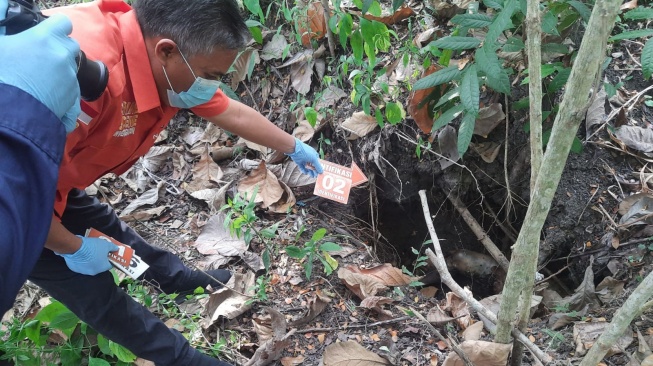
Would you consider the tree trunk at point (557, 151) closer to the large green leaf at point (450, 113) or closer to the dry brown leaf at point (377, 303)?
the dry brown leaf at point (377, 303)

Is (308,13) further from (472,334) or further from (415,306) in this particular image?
(472,334)

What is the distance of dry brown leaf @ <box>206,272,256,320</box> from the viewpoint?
212 centimetres

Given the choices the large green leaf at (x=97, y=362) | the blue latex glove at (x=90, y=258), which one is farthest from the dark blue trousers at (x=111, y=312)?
the large green leaf at (x=97, y=362)

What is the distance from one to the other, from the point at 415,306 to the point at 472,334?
13.4 inches

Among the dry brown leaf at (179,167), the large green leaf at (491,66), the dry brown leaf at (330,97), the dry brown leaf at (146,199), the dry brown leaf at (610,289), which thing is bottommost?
the dry brown leaf at (146,199)

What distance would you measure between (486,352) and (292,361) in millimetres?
786

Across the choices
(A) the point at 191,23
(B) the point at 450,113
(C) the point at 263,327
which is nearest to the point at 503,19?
(B) the point at 450,113

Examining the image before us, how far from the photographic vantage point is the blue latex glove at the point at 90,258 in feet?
5.47

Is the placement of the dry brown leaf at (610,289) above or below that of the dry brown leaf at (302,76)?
below

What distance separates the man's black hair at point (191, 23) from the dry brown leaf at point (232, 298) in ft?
3.64

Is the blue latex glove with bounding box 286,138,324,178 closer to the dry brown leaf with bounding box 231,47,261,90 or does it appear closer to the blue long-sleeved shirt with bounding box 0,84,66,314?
the dry brown leaf with bounding box 231,47,261,90

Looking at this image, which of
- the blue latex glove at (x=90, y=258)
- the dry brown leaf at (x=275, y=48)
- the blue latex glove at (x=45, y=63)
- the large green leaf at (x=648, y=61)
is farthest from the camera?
the dry brown leaf at (x=275, y=48)

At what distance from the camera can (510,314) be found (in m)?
1.45

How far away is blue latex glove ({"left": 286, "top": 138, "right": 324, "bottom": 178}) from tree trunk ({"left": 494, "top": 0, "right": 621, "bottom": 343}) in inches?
48.9
